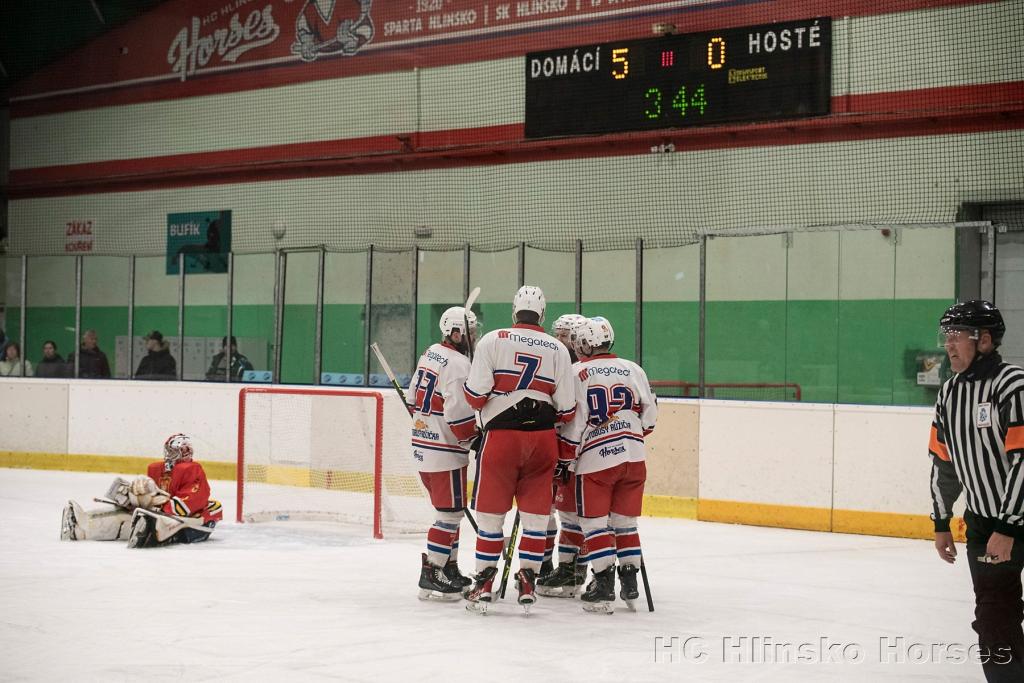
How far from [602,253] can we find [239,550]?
4001 millimetres

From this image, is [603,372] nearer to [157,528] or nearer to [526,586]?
[526,586]

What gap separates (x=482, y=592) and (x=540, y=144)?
25.1 ft

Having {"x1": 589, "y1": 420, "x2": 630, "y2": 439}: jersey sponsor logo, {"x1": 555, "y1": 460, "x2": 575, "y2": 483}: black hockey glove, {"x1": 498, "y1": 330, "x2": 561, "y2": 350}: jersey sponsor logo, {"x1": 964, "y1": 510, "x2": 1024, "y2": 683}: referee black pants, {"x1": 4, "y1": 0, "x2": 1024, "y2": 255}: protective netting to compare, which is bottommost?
{"x1": 964, "y1": 510, "x2": 1024, "y2": 683}: referee black pants

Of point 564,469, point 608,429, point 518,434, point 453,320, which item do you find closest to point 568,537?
point 564,469

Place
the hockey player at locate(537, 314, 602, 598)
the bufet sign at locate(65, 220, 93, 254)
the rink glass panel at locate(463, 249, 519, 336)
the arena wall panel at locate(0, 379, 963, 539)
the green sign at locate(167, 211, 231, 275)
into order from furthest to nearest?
the bufet sign at locate(65, 220, 93, 254) < the green sign at locate(167, 211, 231, 275) < the rink glass panel at locate(463, 249, 519, 336) < the arena wall panel at locate(0, 379, 963, 539) < the hockey player at locate(537, 314, 602, 598)

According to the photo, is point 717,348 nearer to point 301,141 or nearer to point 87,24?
point 301,141

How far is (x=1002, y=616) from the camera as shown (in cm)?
309

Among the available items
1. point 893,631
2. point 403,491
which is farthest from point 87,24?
point 893,631

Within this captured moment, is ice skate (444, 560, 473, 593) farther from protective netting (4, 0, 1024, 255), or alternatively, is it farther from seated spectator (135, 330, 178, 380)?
seated spectator (135, 330, 178, 380)

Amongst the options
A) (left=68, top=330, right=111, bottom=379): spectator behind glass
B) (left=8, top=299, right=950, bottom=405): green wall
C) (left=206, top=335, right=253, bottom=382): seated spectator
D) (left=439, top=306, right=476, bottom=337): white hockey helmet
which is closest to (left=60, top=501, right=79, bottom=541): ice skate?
(left=439, top=306, right=476, bottom=337): white hockey helmet

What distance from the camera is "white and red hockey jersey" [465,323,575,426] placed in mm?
4809

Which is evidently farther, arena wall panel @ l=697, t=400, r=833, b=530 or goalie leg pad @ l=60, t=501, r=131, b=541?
arena wall panel @ l=697, t=400, r=833, b=530

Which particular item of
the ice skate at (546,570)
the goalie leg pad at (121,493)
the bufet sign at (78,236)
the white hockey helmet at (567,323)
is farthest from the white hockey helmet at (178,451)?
the bufet sign at (78,236)

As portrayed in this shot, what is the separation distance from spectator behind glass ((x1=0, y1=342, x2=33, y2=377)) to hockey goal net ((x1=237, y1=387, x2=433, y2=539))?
3.29 m
